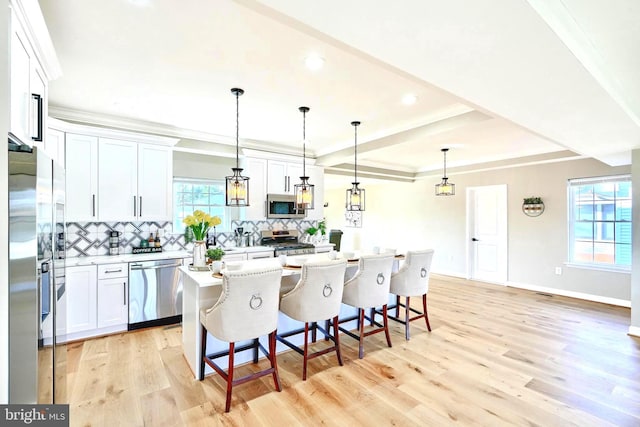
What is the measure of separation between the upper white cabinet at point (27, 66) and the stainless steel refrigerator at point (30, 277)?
8.2 inches

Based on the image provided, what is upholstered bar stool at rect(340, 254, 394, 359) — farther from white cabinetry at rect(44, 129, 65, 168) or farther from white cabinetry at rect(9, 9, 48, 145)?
white cabinetry at rect(44, 129, 65, 168)

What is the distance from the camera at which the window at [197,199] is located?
16.1ft

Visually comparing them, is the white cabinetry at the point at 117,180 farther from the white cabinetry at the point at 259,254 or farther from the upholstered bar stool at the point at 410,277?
the upholstered bar stool at the point at 410,277

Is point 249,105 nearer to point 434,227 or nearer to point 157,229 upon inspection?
point 157,229

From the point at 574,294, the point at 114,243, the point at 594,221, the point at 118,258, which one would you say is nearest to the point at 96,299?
the point at 118,258

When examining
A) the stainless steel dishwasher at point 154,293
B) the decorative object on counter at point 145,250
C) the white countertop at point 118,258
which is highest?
the decorative object on counter at point 145,250

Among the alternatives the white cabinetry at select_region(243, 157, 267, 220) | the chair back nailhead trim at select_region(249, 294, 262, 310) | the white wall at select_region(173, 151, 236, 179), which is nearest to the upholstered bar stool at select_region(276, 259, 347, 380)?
the chair back nailhead trim at select_region(249, 294, 262, 310)

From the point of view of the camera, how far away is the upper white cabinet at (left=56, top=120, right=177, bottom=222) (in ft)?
11.6

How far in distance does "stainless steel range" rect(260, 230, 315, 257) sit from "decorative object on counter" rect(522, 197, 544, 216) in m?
4.14

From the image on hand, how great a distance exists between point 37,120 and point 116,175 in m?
2.21

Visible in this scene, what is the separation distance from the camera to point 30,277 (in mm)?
1235

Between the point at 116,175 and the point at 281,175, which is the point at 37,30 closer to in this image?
the point at 116,175

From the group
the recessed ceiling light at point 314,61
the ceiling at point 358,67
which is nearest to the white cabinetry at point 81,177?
the ceiling at point 358,67

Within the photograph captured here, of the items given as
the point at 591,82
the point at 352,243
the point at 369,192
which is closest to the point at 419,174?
the point at 369,192
